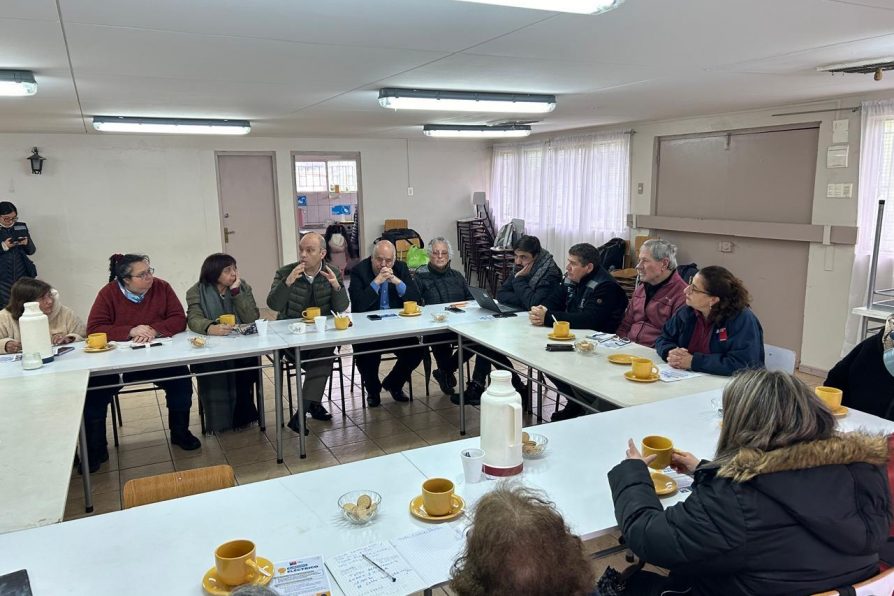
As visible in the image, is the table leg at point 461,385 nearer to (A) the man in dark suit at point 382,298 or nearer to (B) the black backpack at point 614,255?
(A) the man in dark suit at point 382,298

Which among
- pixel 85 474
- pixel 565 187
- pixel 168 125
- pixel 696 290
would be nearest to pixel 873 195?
pixel 696 290

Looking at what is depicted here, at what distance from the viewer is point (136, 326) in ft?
12.8

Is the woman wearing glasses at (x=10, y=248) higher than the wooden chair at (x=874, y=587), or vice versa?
the woman wearing glasses at (x=10, y=248)

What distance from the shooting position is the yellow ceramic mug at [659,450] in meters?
1.90

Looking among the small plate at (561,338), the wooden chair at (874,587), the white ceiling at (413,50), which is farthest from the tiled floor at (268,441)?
the wooden chair at (874,587)

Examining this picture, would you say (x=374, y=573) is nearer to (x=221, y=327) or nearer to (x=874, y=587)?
(x=874, y=587)

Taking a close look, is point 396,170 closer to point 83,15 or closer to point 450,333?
point 450,333

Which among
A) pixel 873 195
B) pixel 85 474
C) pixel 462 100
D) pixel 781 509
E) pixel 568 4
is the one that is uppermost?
pixel 462 100

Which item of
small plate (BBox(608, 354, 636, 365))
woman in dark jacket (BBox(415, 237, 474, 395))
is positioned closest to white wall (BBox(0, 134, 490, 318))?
woman in dark jacket (BBox(415, 237, 474, 395))

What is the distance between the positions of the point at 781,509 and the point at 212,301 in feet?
11.9

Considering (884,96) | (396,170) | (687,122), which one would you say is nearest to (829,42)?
(884,96)

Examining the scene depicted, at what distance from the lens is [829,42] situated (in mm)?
2947

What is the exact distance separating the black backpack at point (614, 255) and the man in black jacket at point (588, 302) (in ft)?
10.7

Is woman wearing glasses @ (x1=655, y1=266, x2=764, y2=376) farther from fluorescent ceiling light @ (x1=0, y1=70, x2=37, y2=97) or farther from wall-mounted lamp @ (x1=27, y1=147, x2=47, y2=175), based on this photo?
wall-mounted lamp @ (x1=27, y1=147, x2=47, y2=175)
